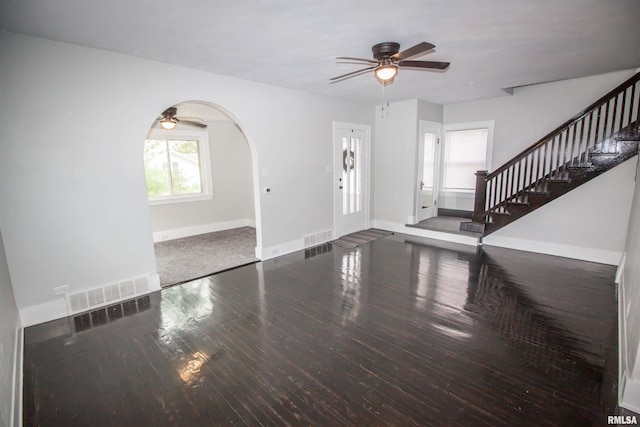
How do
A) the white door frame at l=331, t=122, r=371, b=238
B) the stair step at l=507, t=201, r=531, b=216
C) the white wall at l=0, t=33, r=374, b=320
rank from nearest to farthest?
the white wall at l=0, t=33, r=374, b=320 < the stair step at l=507, t=201, r=531, b=216 < the white door frame at l=331, t=122, r=371, b=238

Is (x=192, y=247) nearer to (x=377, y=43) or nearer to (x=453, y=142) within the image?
(x=377, y=43)

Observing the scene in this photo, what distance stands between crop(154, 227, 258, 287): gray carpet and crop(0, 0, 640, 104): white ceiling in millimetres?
2789

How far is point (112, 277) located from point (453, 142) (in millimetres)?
6836

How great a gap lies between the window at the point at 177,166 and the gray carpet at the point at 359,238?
3.25m

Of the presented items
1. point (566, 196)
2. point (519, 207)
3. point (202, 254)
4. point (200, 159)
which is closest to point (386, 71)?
point (519, 207)

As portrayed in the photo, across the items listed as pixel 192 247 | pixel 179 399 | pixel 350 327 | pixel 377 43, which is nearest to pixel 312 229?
pixel 192 247

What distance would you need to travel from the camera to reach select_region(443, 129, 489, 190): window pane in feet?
21.5

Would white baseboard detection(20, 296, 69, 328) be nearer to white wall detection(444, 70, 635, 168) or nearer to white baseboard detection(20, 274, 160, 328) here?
white baseboard detection(20, 274, 160, 328)

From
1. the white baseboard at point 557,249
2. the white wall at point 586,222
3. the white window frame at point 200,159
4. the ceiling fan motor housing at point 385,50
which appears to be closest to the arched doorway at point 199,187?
the white window frame at point 200,159

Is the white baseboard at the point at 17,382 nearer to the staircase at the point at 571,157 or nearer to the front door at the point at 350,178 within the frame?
the front door at the point at 350,178

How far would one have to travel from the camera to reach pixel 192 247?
18.9ft

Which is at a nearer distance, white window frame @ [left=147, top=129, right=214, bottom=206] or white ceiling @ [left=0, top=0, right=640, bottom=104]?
white ceiling @ [left=0, top=0, right=640, bottom=104]

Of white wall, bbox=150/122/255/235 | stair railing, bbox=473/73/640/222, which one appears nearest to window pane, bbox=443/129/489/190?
stair railing, bbox=473/73/640/222

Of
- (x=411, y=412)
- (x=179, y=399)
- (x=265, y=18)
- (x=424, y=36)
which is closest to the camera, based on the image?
(x=411, y=412)
